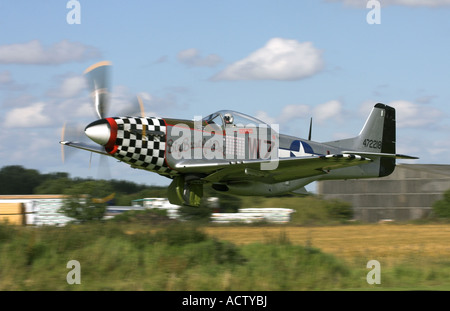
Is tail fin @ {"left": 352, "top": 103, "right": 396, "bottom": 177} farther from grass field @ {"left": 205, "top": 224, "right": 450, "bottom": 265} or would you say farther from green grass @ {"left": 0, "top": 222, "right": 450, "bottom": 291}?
green grass @ {"left": 0, "top": 222, "right": 450, "bottom": 291}

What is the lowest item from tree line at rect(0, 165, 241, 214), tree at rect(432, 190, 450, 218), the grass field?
the grass field

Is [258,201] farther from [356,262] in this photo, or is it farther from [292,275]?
[292,275]

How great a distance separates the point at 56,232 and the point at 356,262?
675 cm

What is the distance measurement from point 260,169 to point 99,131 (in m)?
3.75

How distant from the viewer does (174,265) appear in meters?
11.3

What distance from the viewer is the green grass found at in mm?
10719

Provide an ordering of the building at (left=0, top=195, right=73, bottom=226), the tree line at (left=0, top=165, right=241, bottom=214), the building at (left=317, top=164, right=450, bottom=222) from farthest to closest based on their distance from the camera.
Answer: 1. the building at (left=317, top=164, right=450, bottom=222)
2. the tree line at (left=0, top=165, right=241, bottom=214)
3. the building at (left=0, top=195, right=73, bottom=226)

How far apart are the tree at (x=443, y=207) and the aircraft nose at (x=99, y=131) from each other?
27.1 metres

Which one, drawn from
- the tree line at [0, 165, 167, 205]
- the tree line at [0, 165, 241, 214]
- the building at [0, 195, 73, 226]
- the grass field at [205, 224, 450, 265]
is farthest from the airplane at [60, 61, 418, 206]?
the tree line at [0, 165, 167, 205]

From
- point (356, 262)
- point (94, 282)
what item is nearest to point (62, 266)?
point (94, 282)

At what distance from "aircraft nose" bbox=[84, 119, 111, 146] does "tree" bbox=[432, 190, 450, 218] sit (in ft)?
89.1

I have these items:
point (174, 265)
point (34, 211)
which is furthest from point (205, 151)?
point (34, 211)

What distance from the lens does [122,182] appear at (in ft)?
160
